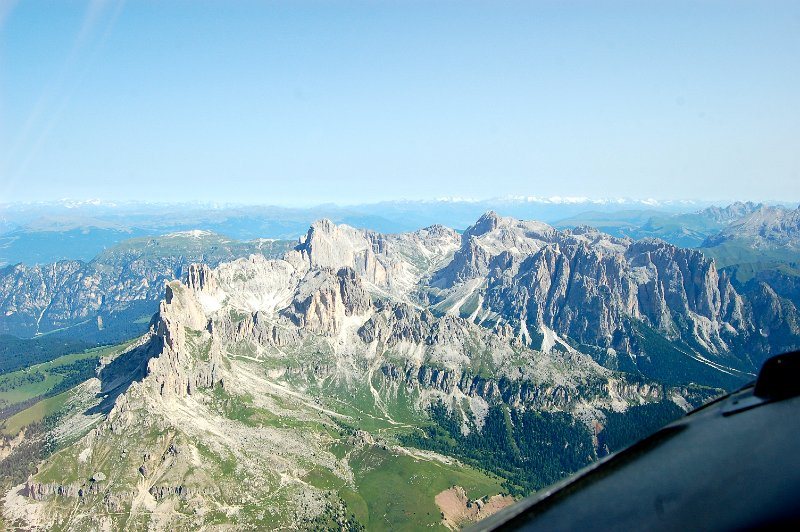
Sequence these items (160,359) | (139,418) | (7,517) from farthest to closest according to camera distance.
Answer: (160,359) < (139,418) < (7,517)

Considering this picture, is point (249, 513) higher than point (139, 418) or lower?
lower

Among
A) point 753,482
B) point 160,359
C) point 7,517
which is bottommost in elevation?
point 7,517

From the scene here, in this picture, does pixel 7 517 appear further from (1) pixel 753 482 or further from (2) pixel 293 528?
(1) pixel 753 482

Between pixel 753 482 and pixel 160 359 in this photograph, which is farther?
pixel 160 359

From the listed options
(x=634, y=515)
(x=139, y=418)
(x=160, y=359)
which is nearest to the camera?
(x=634, y=515)

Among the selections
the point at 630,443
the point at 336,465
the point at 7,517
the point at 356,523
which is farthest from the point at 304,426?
the point at 630,443

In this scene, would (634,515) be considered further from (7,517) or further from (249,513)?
(7,517)
